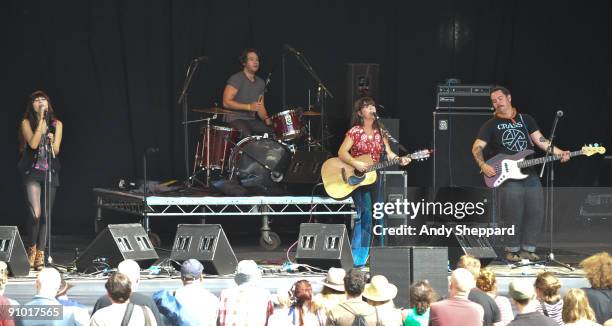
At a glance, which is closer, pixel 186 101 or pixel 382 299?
pixel 382 299

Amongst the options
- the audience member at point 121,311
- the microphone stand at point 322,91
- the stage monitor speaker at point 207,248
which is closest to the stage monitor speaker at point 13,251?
the stage monitor speaker at point 207,248

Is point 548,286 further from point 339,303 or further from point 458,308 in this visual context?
point 339,303

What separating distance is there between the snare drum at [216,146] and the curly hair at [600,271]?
6.33 meters

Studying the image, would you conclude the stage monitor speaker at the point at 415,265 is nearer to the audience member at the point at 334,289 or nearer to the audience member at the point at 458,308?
the audience member at the point at 334,289

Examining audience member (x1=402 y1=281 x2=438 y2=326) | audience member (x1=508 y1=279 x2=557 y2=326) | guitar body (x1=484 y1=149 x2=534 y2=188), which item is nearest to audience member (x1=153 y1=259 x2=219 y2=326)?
audience member (x1=402 y1=281 x2=438 y2=326)

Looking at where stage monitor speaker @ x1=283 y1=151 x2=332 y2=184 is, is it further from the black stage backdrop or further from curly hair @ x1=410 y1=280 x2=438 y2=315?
curly hair @ x1=410 y1=280 x2=438 y2=315

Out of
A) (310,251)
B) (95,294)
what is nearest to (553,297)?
(310,251)

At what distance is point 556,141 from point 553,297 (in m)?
7.79

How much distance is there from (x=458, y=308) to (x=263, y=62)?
777 centimetres

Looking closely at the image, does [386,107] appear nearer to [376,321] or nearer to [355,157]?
[355,157]

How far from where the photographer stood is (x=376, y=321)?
6.70 meters

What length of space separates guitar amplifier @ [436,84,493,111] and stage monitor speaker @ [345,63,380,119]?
788 mm

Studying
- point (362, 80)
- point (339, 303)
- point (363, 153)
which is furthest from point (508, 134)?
point (339, 303)

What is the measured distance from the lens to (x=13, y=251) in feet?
33.3
